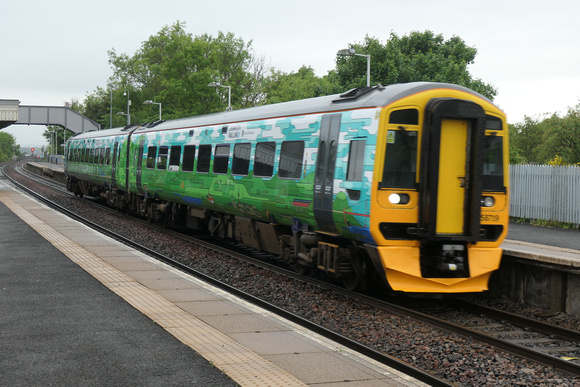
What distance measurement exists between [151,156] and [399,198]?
12.0 metres

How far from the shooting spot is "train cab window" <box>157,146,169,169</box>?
18442mm

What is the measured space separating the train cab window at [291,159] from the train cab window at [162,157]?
732 centimetres

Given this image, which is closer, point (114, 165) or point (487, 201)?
point (487, 201)

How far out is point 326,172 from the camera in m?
10.4

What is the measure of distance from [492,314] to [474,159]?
7.32ft

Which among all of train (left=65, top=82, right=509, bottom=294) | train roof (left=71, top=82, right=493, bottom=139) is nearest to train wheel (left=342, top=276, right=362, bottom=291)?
train (left=65, top=82, right=509, bottom=294)

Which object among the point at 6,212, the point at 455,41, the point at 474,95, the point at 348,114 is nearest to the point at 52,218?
the point at 6,212

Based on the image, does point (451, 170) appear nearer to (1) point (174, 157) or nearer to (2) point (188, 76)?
(1) point (174, 157)

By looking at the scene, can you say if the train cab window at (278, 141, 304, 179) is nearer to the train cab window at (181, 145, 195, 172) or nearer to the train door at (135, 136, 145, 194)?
the train cab window at (181, 145, 195, 172)

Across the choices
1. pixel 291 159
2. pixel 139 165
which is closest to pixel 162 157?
pixel 139 165

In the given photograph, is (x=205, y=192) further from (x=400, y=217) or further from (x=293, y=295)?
(x=400, y=217)

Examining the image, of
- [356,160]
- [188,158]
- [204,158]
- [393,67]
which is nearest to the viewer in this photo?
[356,160]

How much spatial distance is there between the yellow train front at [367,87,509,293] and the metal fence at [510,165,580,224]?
10953mm

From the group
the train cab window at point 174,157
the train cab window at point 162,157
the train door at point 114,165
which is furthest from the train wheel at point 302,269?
the train door at point 114,165
